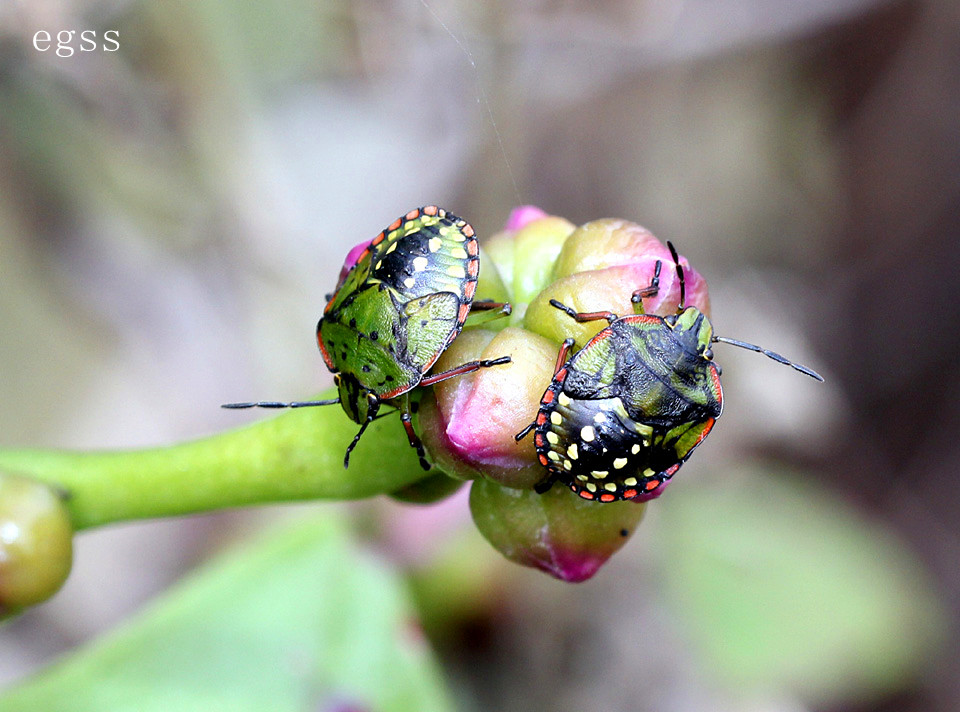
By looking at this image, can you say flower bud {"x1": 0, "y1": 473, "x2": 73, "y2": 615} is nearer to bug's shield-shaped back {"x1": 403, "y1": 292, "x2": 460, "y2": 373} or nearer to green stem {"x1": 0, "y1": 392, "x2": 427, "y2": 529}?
green stem {"x1": 0, "y1": 392, "x2": 427, "y2": 529}

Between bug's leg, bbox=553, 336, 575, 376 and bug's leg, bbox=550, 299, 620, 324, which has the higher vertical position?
bug's leg, bbox=550, 299, 620, 324

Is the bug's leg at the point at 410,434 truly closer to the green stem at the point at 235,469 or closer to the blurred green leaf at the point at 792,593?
the green stem at the point at 235,469

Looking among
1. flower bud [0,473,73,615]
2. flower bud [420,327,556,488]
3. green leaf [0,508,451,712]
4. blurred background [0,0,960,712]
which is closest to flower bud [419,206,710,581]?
flower bud [420,327,556,488]

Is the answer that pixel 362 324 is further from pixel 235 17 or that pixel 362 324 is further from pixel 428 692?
pixel 235 17

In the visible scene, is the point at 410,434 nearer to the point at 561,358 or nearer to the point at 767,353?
the point at 561,358

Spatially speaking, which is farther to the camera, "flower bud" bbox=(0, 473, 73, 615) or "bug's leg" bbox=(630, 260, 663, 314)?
"flower bud" bbox=(0, 473, 73, 615)

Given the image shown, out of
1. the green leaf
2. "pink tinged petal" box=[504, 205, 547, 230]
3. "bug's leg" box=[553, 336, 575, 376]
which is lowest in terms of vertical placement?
the green leaf
